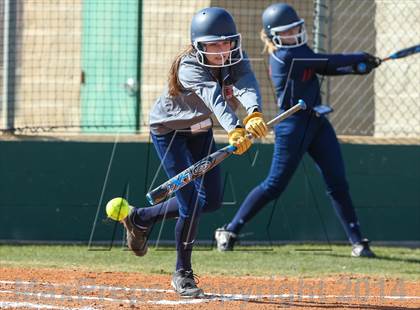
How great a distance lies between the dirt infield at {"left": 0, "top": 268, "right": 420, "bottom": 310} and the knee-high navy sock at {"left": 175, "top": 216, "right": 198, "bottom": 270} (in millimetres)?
243

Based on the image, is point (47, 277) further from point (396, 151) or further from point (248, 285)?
point (396, 151)

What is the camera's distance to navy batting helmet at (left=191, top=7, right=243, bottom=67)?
19.7 ft

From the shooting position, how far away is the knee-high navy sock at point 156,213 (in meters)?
6.68

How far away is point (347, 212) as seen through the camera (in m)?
8.75

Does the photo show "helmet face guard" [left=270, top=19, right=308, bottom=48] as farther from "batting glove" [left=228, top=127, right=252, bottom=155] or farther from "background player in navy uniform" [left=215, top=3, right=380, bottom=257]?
"batting glove" [left=228, top=127, right=252, bottom=155]

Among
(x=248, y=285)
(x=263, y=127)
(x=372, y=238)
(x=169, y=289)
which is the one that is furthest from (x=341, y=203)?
(x=263, y=127)

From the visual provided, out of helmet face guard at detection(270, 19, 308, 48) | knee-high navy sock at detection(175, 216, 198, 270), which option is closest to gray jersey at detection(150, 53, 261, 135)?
knee-high navy sock at detection(175, 216, 198, 270)

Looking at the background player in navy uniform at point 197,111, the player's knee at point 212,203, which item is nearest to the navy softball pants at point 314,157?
the background player in navy uniform at point 197,111

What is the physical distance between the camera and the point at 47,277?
701 centimetres

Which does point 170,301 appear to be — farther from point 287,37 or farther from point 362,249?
point 287,37

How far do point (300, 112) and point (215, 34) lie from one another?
8.95 ft

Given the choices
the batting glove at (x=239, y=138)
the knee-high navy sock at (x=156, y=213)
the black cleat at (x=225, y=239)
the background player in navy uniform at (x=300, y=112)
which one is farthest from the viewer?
the black cleat at (x=225, y=239)

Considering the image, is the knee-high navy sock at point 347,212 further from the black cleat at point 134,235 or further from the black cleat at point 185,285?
the black cleat at point 185,285

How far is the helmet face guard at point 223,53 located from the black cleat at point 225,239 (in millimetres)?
3198
